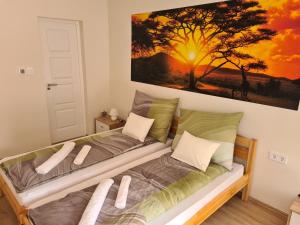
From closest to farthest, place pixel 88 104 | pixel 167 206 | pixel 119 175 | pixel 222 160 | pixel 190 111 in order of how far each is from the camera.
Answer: pixel 167 206, pixel 119 175, pixel 222 160, pixel 190 111, pixel 88 104

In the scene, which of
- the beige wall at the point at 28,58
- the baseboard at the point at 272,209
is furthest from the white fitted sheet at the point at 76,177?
the beige wall at the point at 28,58

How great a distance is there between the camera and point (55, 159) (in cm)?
216

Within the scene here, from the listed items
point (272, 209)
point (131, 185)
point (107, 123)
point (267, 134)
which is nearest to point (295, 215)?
point (272, 209)

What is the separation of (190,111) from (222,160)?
67 cm

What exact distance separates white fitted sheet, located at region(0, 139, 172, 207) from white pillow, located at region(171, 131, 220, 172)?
398 mm

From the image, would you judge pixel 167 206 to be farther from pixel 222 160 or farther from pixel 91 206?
pixel 222 160

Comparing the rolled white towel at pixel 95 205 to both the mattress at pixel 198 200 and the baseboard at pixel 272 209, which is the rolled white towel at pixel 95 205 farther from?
the baseboard at pixel 272 209

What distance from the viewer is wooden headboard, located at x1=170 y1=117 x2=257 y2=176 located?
7.51 feet

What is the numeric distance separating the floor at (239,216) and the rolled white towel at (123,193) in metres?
0.88

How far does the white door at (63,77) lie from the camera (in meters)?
3.47

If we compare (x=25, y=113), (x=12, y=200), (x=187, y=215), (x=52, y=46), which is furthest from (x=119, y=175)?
(x=52, y=46)

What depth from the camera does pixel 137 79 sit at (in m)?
3.50

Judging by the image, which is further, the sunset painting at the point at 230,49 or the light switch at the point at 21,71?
the light switch at the point at 21,71

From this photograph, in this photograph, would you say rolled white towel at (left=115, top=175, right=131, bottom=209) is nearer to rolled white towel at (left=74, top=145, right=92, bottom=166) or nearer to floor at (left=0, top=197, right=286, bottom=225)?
rolled white towel at (left=74, top=145, right=92, bottom=166)
